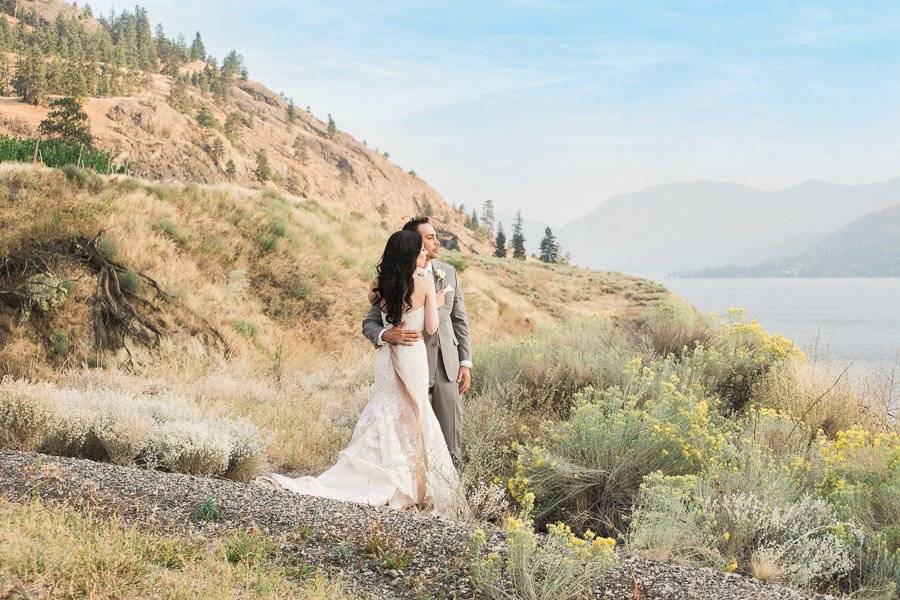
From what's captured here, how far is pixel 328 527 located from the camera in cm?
471

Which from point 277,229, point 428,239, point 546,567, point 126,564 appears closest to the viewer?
point 126,564

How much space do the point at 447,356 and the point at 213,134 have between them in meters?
56.7

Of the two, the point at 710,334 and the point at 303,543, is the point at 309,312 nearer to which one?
the point at 710,334

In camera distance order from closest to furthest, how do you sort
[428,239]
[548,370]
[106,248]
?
1. [428,239]
2. [548,370]
3. [106,248]

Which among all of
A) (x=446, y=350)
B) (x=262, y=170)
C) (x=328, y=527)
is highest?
(x=262, y=170)

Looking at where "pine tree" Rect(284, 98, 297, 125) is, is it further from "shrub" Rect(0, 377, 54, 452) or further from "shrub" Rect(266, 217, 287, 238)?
"shrub" Rect(0, 377, 54, 452)

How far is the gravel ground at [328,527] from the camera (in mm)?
4137

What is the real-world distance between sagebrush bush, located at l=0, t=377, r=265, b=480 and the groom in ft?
6.54

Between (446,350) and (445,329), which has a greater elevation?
(445,329)

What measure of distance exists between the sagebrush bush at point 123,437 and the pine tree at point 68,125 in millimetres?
33972

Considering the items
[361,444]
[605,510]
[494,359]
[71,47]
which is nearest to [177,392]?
[494,359]

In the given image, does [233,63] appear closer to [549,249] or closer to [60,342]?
[549,249]

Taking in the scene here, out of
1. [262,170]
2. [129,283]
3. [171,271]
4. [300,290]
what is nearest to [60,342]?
[129,283]

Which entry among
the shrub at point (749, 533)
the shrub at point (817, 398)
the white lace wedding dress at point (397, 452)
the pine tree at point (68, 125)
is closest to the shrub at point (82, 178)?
the white lace wedding dress at point (397, 452)
